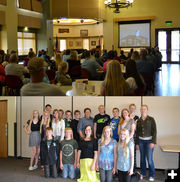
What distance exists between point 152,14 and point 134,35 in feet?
5.22

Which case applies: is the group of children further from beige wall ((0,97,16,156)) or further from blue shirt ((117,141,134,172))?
beige wall ((0,97,16,156))

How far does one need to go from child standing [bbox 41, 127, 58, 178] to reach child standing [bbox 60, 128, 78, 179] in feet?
0.46

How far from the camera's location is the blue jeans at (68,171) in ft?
15.5

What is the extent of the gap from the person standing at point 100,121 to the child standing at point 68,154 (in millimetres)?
396

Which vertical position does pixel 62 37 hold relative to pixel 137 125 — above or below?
above

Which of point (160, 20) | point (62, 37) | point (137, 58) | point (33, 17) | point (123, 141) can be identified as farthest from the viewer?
point (62, 37)

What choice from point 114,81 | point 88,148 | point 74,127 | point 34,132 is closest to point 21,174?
point 34,132

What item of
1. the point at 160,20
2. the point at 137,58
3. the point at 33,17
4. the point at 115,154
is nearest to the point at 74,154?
the point at 115,154

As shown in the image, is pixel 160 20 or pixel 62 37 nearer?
pixel 160 20

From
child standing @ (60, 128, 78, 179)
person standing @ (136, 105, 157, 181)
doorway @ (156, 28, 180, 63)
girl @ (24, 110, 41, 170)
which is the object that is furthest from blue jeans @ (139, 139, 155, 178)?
doorway @ (156, 28, 180, 63)

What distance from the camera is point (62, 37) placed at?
20.3 meters

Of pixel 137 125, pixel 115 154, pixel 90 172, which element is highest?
pixel 137 125

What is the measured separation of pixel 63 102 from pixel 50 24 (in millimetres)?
12247

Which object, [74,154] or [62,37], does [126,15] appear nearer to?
[62,37]
